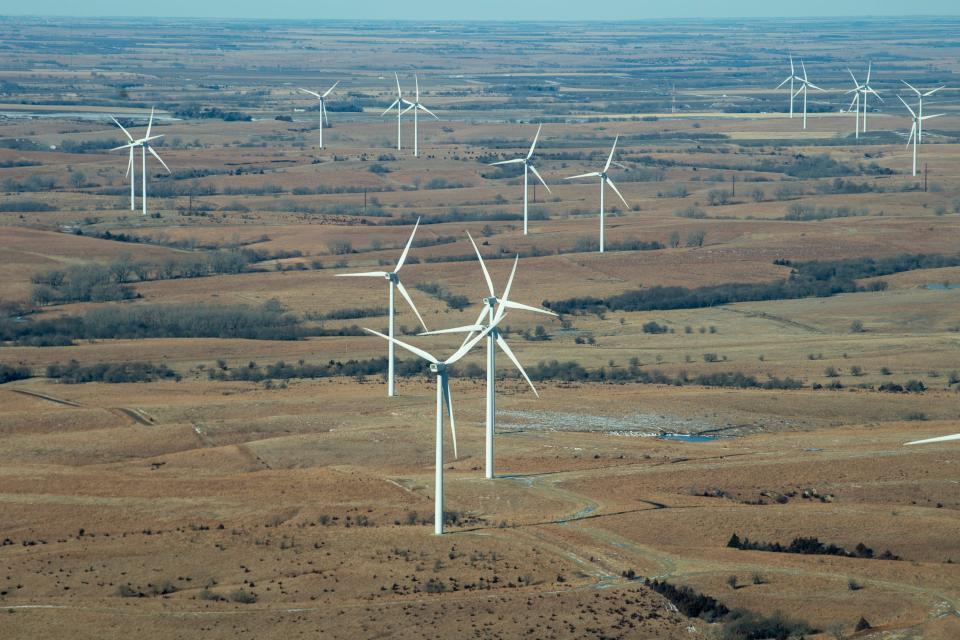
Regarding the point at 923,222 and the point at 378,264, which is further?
the point at 923,222

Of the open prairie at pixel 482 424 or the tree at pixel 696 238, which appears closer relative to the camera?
the open prairie at pixel 482 424

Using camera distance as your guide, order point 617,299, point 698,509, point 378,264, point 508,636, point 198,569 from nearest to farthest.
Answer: point 508,636, point 198,569, point 698,509, point 617,299, point 378,264

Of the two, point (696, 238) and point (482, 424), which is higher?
point (696, 238)

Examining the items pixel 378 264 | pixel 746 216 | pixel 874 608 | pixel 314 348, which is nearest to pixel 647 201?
pixel 746 216

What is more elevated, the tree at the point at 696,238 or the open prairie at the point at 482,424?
the tree at the point at 696,238

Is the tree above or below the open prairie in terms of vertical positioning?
above

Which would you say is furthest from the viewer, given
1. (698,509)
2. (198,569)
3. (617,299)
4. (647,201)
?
(647,201)

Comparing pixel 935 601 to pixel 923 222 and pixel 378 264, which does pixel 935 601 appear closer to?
pixel 378 264

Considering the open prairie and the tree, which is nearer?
the open prairie
